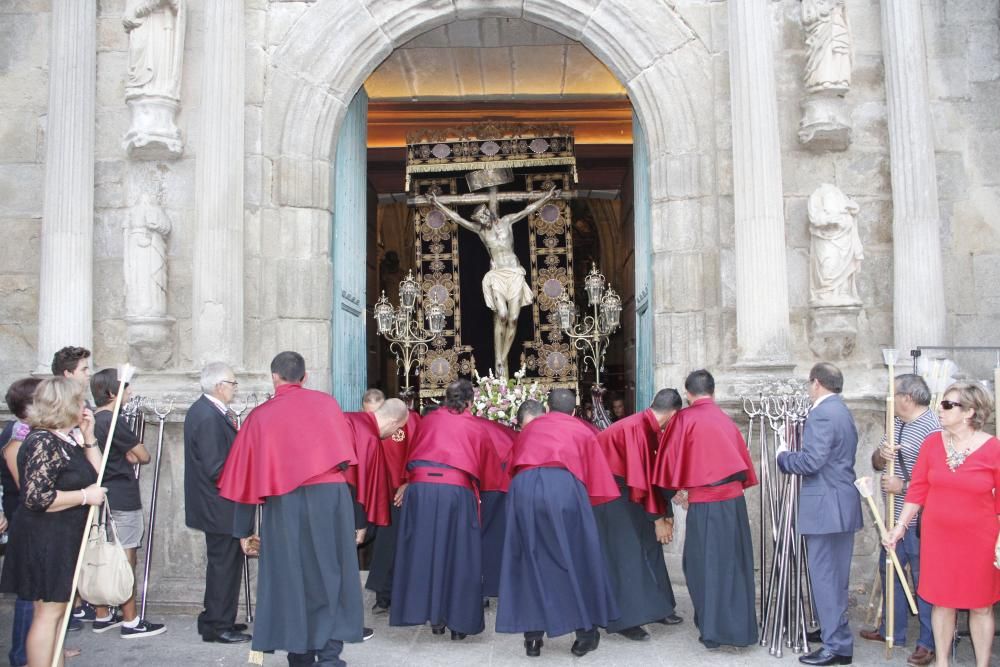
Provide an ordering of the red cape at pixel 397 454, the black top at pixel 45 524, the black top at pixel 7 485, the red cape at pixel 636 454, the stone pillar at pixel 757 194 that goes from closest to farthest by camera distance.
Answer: the black top at pixel 45 524 → the black top at pixel 7 485 → the red cape at pixel 636 454 → the red cape at pixel 397 454 → the stone pillar at pixel 757 194

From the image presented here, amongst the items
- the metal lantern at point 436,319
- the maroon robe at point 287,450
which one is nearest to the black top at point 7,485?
the maroon robe at point 287,450

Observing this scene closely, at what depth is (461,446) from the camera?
6.36 m

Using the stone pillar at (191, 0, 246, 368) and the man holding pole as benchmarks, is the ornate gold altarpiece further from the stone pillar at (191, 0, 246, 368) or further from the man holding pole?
the man holding pole

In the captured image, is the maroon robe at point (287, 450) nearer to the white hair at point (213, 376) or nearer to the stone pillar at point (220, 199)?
the white hair at point (213, 376)

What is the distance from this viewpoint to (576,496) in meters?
5.95

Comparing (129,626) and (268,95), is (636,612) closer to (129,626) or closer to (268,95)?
(129,626)

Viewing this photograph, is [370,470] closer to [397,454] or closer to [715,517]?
[397,454]

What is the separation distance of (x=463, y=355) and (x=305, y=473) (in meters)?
6.76

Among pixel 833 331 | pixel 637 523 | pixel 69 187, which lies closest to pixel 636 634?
pixel 637 523

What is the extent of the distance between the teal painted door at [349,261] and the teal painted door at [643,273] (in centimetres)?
249

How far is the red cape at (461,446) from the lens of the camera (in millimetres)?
6332

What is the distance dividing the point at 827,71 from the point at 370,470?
4.57 m

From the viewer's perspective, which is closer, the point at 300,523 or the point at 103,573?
the point at 103,573

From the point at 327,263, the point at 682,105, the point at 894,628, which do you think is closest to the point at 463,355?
Result: the point at 327,263
